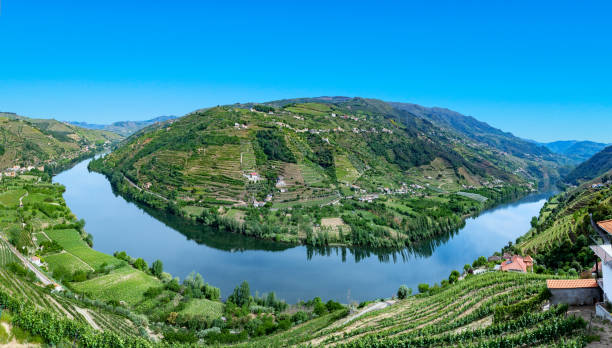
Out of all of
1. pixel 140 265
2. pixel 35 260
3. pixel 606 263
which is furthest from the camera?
pixel 140 265

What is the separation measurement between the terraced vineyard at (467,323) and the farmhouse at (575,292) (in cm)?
47

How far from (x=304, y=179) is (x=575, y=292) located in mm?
56949

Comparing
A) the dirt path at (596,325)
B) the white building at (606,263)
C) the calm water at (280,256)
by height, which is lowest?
the calm water at (280,256)

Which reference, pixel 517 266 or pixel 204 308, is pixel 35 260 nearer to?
pixel 204 308

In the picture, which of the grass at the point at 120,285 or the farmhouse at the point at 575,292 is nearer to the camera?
the farmhouse at the point at 575,292

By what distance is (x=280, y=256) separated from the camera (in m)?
40.6

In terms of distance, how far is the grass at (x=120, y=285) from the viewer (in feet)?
82.4

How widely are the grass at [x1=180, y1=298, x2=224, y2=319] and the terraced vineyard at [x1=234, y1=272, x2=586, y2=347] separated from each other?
593 centimetres

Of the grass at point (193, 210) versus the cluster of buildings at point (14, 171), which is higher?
the cluster of buildings at point (14, 171)

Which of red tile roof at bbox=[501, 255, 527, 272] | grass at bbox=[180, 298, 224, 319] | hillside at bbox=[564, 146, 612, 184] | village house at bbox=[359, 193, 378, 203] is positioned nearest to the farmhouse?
red tile roof at bbox=[501, 255, 527, 272]

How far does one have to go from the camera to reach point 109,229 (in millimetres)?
46594

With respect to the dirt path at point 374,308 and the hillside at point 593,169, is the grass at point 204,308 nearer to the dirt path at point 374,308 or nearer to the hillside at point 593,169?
the dirt path at point 374,308

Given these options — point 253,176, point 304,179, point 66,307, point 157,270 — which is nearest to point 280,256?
point 157,270

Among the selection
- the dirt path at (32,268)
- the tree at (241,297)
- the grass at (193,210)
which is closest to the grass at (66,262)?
the dirt path at (32,268)
